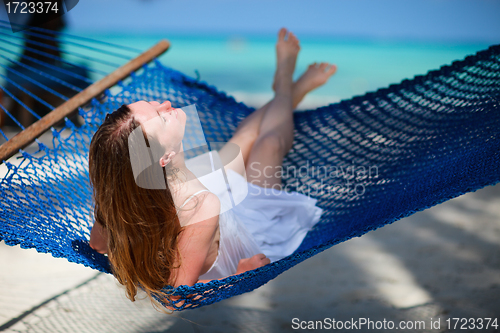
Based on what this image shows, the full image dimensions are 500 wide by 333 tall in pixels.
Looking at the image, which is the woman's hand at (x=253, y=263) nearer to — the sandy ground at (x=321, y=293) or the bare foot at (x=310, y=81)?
the sandy ground at (x=321, y=293)

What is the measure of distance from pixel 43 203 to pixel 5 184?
12 cm

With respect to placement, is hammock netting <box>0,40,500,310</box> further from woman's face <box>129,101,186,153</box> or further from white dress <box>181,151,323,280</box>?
woman's face <box>129,101,186,153</box>

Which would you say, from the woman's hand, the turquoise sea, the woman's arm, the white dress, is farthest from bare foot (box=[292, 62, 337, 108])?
the turquoise sea

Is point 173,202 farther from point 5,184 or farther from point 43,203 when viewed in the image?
point 5,184

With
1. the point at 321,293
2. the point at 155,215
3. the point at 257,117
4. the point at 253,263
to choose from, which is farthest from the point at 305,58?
the point at 155,215

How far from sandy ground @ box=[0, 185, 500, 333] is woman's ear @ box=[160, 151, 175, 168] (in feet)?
1.63

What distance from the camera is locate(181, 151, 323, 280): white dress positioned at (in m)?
1.01

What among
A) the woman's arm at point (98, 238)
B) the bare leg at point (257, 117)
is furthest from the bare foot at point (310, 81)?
the woman's arm at point (98, 238)

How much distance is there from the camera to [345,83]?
314 inches

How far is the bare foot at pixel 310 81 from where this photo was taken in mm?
1501

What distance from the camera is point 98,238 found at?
0.88m

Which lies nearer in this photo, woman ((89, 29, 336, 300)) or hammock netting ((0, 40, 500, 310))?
woman ((89, 29, 336, 300))

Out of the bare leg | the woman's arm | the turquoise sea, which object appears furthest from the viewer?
the turquoise sea

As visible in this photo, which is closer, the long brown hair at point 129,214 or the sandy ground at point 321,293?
the long brown hair at point 129,214
